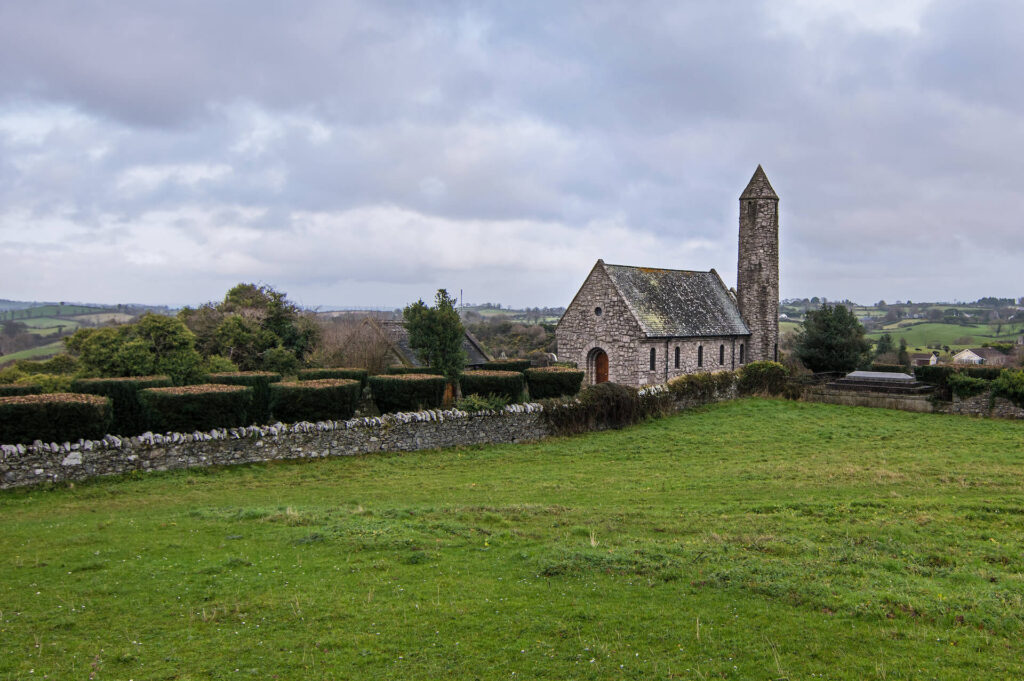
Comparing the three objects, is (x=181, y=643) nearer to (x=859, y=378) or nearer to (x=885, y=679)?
(x=885, y=679)

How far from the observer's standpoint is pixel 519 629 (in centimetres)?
651

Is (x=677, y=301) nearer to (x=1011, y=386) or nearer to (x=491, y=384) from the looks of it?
(x=1011, y=386)

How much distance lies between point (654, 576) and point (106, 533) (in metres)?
8.47

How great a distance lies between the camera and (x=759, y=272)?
38.2 metres

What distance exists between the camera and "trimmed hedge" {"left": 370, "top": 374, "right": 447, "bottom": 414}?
19047 mm

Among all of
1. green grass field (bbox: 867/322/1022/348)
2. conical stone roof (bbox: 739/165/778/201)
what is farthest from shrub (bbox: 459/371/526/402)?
green grass field (bbox: 867/322/1022/348)

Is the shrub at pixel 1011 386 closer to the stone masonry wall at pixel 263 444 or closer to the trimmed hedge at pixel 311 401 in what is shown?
the stone masonry wall at pixel 263 444

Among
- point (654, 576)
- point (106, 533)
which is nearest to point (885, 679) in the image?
point (654, 576)

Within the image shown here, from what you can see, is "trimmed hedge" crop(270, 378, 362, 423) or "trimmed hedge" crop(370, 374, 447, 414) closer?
"trimmed hedge" crop(270, 378, 362, 423)

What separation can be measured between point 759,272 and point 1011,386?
15.2 meters

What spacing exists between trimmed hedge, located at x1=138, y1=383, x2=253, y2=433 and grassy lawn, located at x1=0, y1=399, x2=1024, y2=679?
4.58 ft

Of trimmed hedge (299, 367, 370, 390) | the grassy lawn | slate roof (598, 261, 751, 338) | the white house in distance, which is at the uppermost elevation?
slate roof (598, 261, 751, 338)

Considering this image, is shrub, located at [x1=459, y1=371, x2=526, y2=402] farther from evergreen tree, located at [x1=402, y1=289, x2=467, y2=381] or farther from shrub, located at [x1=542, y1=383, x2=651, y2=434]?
evergreen tree, located at [x1=402, y1=289, x2=467, y2=381]

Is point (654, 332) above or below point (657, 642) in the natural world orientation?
above
